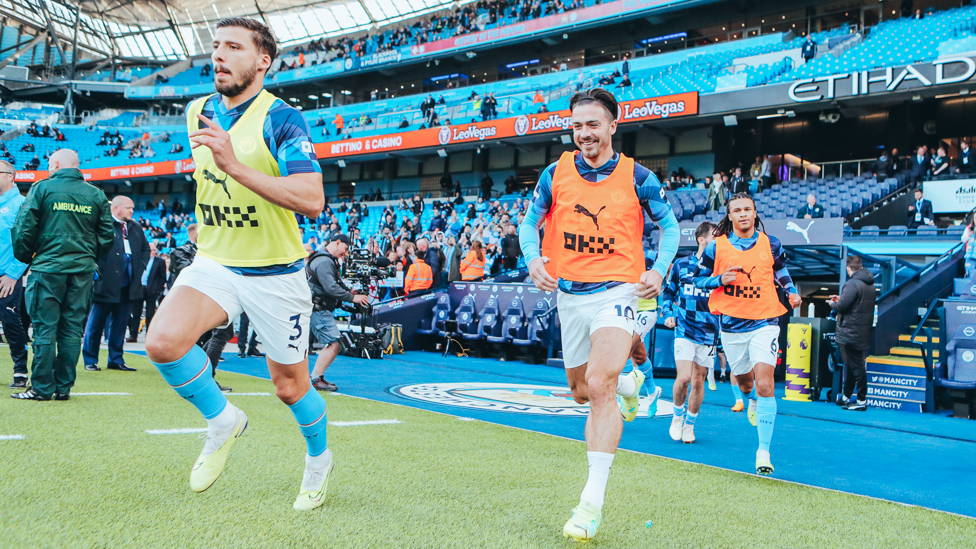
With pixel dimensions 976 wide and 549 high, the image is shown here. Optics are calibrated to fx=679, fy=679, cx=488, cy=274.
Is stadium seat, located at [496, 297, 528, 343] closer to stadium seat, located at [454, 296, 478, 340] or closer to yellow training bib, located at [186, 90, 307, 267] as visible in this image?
stadium seat, located at [454, 296, 478, 340]

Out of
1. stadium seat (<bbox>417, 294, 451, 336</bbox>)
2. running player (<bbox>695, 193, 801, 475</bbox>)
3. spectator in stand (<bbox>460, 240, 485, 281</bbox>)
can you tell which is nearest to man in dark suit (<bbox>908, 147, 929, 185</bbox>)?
spectator in stand (<bbox>460, 240, 485, 281</bbox>)

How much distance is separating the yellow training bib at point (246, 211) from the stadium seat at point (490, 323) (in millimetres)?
10237

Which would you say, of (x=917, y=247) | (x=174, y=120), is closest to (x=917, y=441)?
(x=917, y=247)

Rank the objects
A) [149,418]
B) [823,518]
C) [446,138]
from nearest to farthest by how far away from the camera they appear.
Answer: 1. [823,518]
2. [149,418]
3. [446,138]

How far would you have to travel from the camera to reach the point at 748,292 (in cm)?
492

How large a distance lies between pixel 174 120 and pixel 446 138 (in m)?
26.5

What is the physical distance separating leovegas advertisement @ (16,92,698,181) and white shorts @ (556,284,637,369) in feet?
66.1

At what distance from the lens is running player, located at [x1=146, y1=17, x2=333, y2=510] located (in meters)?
2.82

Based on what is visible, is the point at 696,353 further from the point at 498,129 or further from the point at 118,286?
the point at 498,129

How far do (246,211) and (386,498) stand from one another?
4.65ft

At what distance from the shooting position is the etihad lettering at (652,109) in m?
23.3

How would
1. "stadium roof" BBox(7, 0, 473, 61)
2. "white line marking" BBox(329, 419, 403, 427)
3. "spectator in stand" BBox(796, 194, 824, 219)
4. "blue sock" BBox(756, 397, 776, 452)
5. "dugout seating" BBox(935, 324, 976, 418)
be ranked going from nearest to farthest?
"blue sock" BBox(756, 397, 776, 452) → "white line marking" BBox(329, 419, 403, 427) → "dugout seating" BBox(935, 324, 976, 418) → "spectator in stand" BBox(796, 194, 824, 219) → "stadium roof" BBox(7, 0, 473, 61)

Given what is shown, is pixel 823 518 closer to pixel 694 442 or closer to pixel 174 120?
pixel 694 442

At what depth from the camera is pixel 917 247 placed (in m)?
15.6
